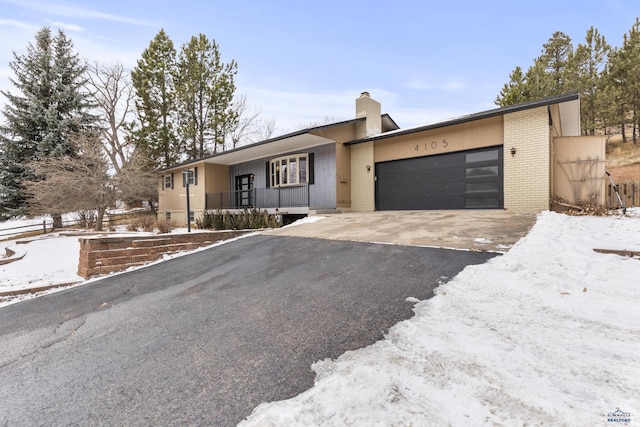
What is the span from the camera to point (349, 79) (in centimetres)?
2242

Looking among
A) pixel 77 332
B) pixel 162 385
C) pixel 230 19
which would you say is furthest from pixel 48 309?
pixel 230 19

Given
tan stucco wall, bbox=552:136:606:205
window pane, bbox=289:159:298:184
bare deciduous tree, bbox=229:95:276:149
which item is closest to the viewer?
tan stucco wall, bbox=552:136:606:205

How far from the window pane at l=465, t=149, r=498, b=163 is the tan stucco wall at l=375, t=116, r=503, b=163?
0.76 feet

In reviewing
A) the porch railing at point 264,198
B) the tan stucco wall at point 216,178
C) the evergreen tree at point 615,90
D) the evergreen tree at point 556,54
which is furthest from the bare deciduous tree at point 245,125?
the evergreen tree at point 615,90

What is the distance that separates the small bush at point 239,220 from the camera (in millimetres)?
10711

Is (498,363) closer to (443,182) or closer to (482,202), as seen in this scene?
(482,202)

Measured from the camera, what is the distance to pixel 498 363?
5.27 feet

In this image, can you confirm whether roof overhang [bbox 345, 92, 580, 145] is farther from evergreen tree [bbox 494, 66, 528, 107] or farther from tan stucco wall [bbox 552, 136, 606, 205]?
evergreen tree [bbox 494, 66, 528, 107]

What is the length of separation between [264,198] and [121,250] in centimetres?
881

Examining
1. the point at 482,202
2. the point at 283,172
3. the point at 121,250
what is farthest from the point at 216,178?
the point at 482,202

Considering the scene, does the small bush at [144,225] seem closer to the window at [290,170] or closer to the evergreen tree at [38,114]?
the evergreen tree at [38,114]

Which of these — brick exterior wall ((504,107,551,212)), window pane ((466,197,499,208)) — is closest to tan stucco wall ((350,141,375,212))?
window pane ((466,197,499,208))

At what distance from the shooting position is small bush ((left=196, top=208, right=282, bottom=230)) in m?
10.7

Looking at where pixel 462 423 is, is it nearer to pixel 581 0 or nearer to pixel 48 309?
pixel 48 309
